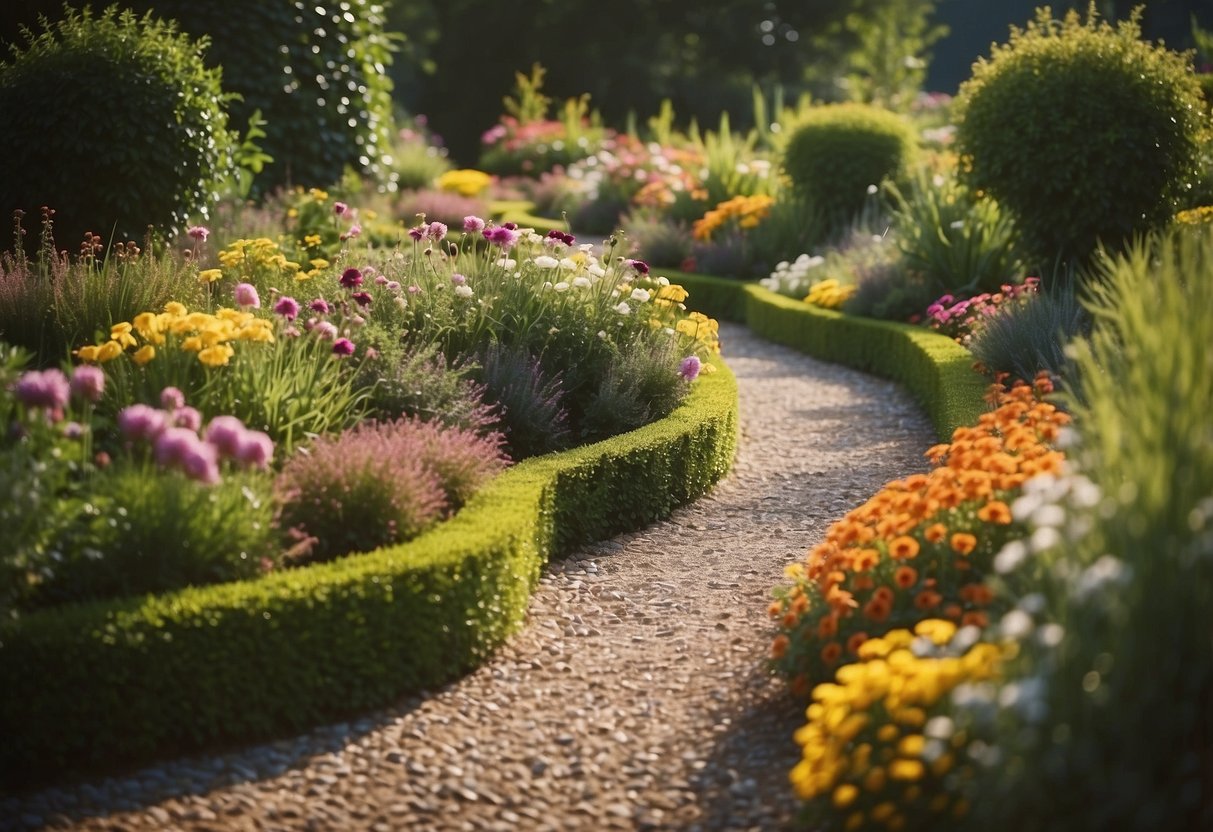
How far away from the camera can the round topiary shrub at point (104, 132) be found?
7.98 m

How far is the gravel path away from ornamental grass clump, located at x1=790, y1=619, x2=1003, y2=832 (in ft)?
1.10

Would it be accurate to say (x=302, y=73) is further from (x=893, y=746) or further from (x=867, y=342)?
(x=893, y=746)

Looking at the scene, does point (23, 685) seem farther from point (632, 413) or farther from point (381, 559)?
point (632, 413)

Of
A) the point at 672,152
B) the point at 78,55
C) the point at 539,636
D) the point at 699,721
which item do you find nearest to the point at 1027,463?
the point at 699,721

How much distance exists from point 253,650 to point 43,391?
3.26 feet

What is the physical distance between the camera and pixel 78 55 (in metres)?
8.11

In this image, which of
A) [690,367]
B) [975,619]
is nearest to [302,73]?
[690,367]

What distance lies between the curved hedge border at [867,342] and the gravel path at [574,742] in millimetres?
1884

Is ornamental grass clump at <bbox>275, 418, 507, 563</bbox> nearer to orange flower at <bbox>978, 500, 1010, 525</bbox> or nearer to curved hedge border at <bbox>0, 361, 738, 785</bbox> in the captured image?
curved hedge border at <bbox>0, 361, 738, 785</bbox>

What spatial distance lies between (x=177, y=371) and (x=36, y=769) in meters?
1.72

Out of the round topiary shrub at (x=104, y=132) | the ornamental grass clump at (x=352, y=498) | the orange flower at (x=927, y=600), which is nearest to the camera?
the orange flower at (x=927, y=600)

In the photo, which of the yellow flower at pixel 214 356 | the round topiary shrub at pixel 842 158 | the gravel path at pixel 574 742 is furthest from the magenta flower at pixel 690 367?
the round topiary shrub at pixel 842 158

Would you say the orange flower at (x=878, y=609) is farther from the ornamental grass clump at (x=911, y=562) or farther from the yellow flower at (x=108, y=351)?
the yellow flower at (x=108, y=351)

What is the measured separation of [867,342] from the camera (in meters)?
10.1
